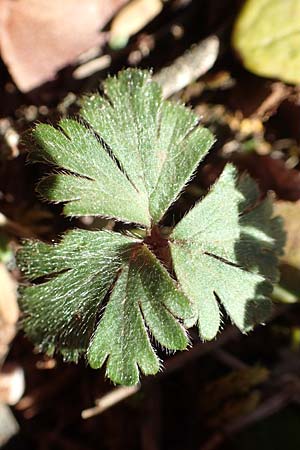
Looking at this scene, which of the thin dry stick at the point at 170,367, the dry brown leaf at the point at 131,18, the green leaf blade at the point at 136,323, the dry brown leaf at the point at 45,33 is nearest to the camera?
the green leaf blade at the point at 136,323

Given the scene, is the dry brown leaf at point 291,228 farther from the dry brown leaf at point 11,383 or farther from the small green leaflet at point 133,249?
the dry brown leaf at point 11,383

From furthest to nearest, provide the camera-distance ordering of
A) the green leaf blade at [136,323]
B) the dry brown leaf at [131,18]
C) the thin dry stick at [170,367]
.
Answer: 1. the dry brown leaf at [131,18]
2. the thin dry stick at [170,367]
3. the green leaf blade at [136,323]

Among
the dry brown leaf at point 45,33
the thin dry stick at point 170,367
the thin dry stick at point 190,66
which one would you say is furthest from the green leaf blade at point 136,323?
the dry brown leaf at point 45,33

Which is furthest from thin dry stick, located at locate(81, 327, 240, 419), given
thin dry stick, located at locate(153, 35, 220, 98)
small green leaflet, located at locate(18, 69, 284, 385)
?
thin dry stick, located at locate(153, 35, 220, 98)

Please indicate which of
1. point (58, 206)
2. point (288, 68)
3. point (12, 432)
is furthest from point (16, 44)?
point (12, 432)

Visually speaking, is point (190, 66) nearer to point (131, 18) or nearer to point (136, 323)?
point (131, 18)

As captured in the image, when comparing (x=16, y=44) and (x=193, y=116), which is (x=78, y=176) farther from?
(x=16, y=44)
